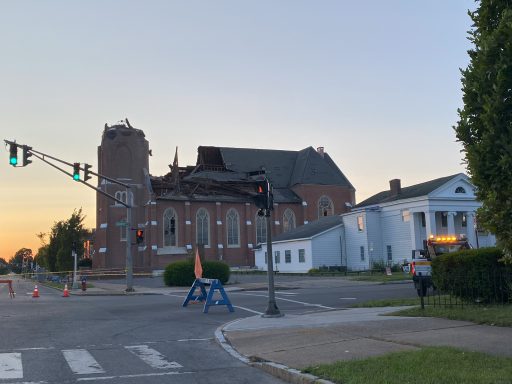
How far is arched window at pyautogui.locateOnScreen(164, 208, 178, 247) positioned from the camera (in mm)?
70125

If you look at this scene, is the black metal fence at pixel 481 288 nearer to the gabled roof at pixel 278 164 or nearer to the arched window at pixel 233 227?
the arched window at pixel 233 227

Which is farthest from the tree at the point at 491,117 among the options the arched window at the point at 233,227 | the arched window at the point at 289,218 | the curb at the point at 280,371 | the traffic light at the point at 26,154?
the arched window at the point at 289,218

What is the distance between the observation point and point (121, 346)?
11008 millimetres

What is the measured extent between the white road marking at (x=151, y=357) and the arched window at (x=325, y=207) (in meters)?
70.2

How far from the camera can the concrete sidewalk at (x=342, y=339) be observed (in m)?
8.37

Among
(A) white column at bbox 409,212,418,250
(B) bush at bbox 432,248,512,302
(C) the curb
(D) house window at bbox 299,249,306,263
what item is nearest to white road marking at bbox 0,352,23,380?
(C) the curb

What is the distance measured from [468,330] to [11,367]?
8016 mm

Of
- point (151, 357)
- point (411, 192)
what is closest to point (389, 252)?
point (411, 192)

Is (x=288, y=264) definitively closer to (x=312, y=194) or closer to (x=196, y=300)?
(x=312, y=194)

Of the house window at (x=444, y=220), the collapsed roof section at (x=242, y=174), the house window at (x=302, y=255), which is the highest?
the collapsed roof section at (x=242, y=174)

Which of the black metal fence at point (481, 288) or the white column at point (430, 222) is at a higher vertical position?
the white column at point (430, 222)

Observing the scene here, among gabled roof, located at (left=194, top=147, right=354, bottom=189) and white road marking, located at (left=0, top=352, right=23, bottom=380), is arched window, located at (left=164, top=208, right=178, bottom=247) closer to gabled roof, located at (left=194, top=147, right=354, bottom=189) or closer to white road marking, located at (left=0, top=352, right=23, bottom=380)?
gabled roof, located at (left=194, top=147, right=354, bottom=189)

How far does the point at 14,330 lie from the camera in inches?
537

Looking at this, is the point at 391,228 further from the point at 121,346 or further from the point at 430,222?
the point at 121,346
